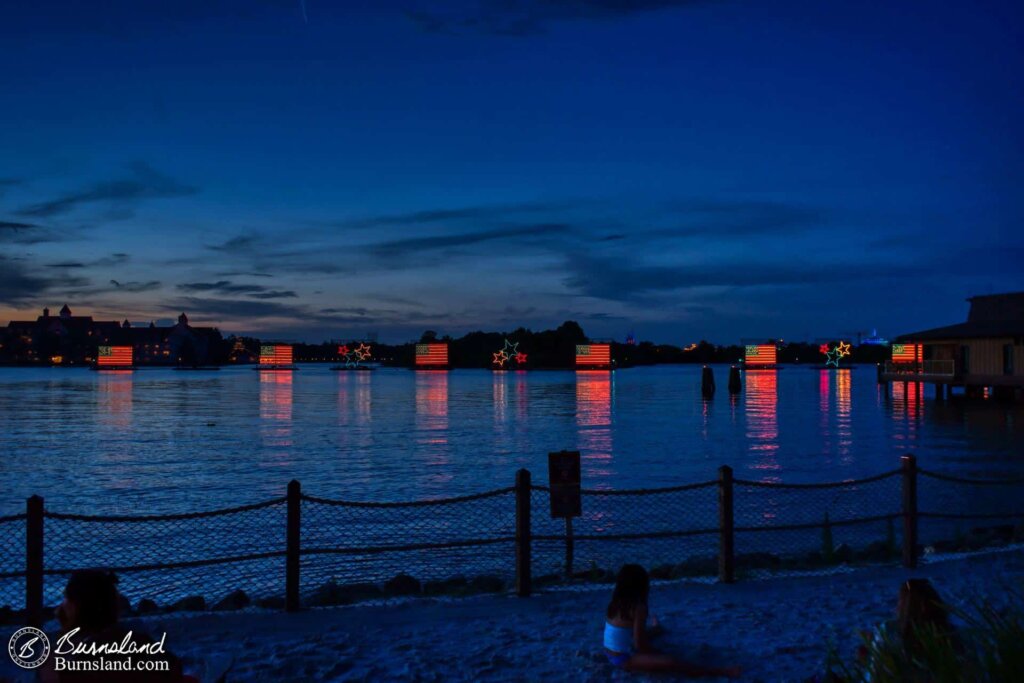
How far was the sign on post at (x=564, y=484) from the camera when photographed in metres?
11.2

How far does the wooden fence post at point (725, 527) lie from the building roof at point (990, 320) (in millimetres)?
54171

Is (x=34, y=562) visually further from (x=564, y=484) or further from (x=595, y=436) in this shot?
(x=595, y=436)

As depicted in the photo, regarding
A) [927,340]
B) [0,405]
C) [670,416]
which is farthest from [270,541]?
[0,405]

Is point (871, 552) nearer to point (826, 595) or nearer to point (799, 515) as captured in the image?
point (826, 595)

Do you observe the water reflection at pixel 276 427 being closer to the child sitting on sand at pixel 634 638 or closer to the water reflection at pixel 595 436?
the water reflection at pixel 595 436

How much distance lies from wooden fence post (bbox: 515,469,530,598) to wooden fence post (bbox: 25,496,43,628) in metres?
5.12

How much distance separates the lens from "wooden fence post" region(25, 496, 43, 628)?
28.8 feet

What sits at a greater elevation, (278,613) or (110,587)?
(110,587)

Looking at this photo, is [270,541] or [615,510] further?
[615,510]

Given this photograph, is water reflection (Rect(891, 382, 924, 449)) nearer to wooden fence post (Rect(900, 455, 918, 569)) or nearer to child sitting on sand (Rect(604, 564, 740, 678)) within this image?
wooden fence post (Rect(900, 455, 918, 569))

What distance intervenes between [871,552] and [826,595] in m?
4.32

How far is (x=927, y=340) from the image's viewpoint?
218 ft

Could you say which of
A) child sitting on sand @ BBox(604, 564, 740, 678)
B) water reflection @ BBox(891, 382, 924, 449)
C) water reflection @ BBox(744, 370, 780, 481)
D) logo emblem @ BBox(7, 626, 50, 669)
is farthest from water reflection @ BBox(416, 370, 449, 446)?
logo emblem @ BBox(7, 626, 50, 669)

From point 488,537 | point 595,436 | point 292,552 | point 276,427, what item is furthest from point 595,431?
point 292,552
